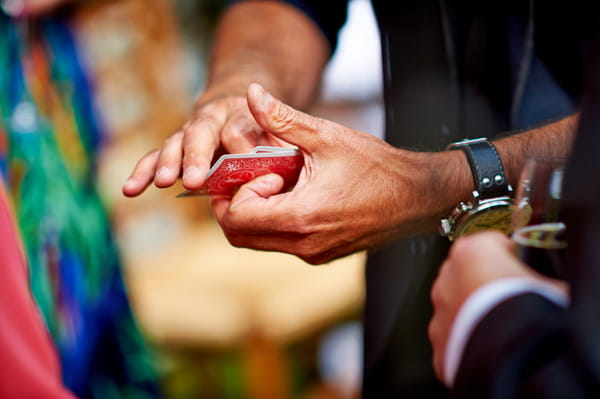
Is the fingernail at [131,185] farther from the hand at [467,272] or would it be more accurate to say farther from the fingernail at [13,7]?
the fingernail at [13,7]

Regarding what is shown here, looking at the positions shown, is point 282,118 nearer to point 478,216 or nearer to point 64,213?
point 478,216

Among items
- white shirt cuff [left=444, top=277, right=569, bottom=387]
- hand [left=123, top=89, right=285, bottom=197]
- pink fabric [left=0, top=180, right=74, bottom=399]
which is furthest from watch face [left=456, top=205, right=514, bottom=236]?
pink fabric [left=0, top=180, right=74, bottom=399]

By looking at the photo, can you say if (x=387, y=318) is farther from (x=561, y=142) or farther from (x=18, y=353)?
(x=18, y=353)

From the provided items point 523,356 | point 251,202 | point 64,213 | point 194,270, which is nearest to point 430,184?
point 251,202

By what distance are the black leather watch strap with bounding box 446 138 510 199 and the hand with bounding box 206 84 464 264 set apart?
0.03 m

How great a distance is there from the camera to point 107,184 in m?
2.17

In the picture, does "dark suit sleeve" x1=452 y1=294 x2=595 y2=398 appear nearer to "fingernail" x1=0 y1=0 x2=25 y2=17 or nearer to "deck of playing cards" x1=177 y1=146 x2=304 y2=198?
"deck of playing cards" x1=177 y1=146 x2=304 y2=198

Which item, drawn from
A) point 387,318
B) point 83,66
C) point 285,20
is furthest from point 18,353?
point 83,66

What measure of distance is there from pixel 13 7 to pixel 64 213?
0.48 meters

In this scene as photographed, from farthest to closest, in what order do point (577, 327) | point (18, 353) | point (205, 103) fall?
point (205, 103) < point (18, 353) < point (577, 327)

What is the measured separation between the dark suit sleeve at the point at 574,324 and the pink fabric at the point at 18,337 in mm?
450

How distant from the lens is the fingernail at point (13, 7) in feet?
4.27

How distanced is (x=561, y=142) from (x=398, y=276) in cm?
38

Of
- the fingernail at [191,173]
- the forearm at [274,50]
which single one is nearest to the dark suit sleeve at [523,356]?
the fingernail at [191,173]
